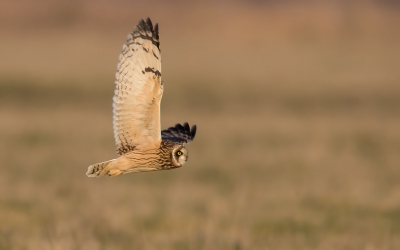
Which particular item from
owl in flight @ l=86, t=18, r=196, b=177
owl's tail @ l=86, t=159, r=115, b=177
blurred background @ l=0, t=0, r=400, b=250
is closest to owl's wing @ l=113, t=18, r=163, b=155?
owl in flight @ l=86, t=18, r=196, b=177

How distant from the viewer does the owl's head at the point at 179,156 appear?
13.6ft

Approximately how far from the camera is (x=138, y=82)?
4473 mm

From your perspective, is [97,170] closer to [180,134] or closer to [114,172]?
[114,172]

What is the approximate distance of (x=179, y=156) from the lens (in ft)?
13.7

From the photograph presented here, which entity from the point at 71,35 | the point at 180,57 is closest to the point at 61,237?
the point at 180,57

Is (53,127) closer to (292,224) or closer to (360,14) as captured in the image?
(292,224)

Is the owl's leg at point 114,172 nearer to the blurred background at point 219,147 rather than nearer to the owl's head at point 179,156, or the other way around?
the owl's head at point 179,156

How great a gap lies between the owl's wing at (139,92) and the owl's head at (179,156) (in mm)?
119

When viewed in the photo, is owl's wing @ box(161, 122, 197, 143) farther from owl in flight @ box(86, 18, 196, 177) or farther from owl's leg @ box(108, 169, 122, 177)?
owl's leg @ box(108, 169, 122, 177)

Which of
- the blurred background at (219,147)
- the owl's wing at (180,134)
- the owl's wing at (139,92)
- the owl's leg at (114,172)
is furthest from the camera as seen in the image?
the blurred background at (219,147)

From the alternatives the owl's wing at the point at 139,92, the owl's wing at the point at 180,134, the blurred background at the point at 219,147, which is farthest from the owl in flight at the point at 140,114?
the blurred background at the point at 219,147

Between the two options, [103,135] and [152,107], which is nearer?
[152,107]

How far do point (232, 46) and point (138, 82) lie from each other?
87.4 ft

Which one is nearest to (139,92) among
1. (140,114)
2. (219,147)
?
(140,114)
